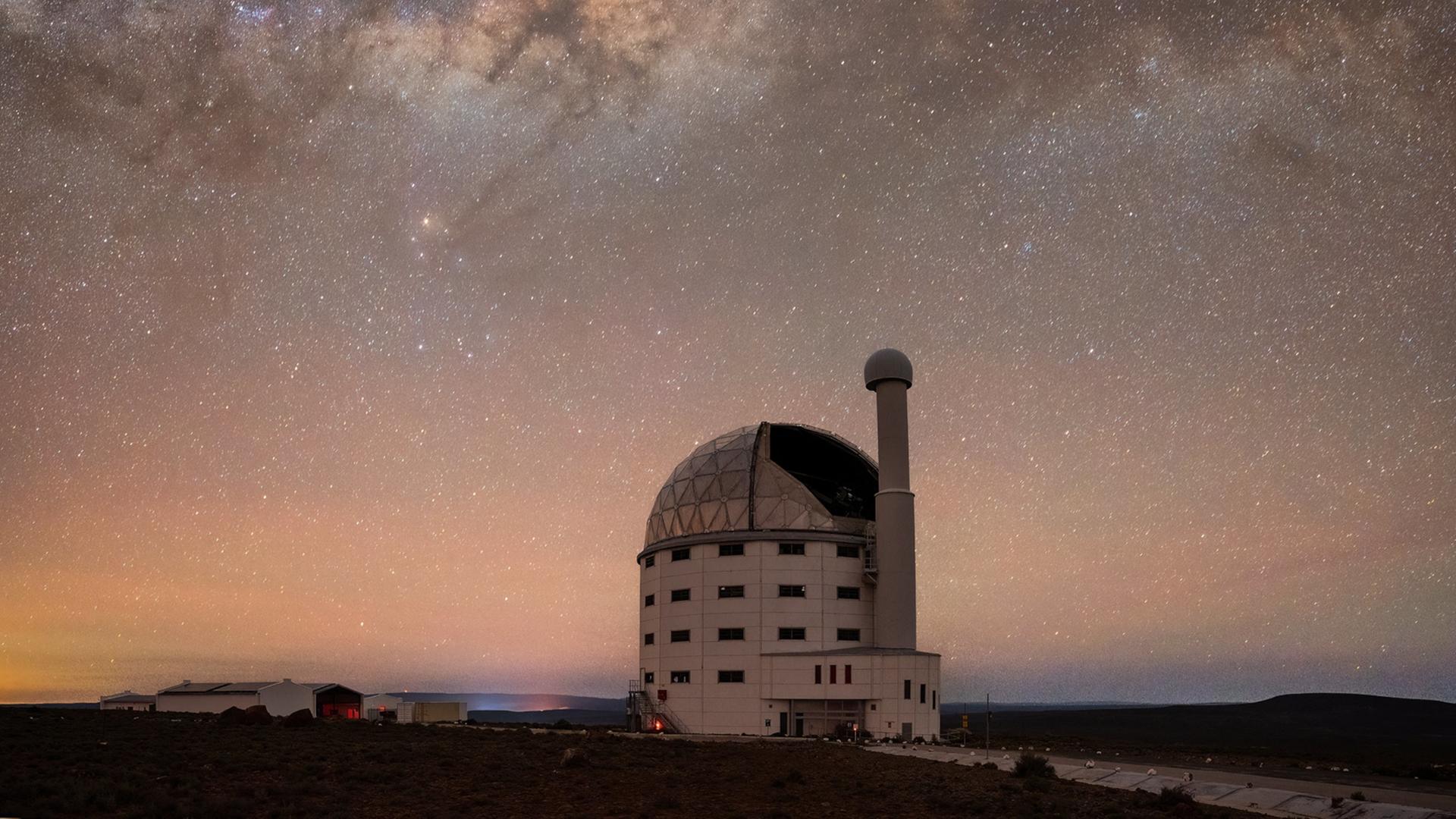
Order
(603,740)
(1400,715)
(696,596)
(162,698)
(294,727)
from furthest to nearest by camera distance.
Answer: (1400,715) → (162,698) → (696,596) → (294,727) → (603,740)

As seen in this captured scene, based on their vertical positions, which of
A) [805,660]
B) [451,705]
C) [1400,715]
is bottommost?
[1400,715]

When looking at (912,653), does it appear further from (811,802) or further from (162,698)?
(162,698)

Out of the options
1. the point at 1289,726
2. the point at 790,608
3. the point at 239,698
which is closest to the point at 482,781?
the point at 790,608

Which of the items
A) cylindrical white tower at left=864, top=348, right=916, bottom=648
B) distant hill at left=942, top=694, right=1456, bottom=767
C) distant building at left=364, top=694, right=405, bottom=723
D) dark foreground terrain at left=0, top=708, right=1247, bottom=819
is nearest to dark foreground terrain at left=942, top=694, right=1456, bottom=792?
distant hill at left=942, top=694, right=1456, bottom=767

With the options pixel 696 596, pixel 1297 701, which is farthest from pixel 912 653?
pixel 1297 701

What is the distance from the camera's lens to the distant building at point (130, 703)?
60.0 metres

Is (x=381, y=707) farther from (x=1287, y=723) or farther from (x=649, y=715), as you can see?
(x=1287, y=723)

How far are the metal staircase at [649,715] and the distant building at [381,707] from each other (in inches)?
733

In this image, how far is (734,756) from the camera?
100ft

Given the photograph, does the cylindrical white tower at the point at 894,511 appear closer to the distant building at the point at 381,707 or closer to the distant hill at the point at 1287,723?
the distant building at the point at 381,707

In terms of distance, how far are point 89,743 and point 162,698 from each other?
32.5m

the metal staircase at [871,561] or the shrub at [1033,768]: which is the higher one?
the metal staircase at [871,561]

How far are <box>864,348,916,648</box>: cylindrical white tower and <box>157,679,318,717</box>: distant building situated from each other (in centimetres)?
3177

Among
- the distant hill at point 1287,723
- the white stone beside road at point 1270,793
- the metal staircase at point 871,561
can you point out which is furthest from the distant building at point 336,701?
the distant hill at point 1287,723
